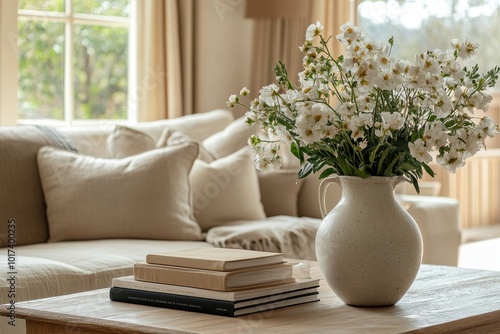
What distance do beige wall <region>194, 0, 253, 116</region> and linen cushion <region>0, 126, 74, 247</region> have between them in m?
1.64

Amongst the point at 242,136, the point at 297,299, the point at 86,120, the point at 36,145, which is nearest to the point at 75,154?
the point at 36,145

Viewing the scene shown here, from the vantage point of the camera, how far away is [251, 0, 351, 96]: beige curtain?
484 centimetres

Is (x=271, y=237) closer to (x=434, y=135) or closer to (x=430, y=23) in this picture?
(x=434, y=135)

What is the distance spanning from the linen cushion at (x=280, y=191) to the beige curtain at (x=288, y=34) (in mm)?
1234

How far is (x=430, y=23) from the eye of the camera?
6539 millimetres

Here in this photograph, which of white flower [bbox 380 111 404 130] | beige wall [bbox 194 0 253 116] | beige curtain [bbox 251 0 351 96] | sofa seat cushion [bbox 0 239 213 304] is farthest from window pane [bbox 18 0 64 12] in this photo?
white flower [bbox 380 111 404 130]

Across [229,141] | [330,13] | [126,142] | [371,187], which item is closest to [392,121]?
[371,187]

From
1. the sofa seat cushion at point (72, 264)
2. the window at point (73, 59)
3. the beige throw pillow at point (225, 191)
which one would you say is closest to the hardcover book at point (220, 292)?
the sofa seat cushion at point (72, 264)

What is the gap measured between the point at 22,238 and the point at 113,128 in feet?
2.09

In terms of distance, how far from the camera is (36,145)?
10.9ft

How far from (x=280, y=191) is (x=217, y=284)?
1976 mm

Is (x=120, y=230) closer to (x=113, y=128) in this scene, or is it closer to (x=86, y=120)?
(x=113, y=128)

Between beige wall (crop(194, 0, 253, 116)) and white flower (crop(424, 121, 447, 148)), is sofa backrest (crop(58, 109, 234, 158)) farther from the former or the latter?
white flower (crop(424, 121, 447, 148))

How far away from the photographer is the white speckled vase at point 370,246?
1.84 meters
